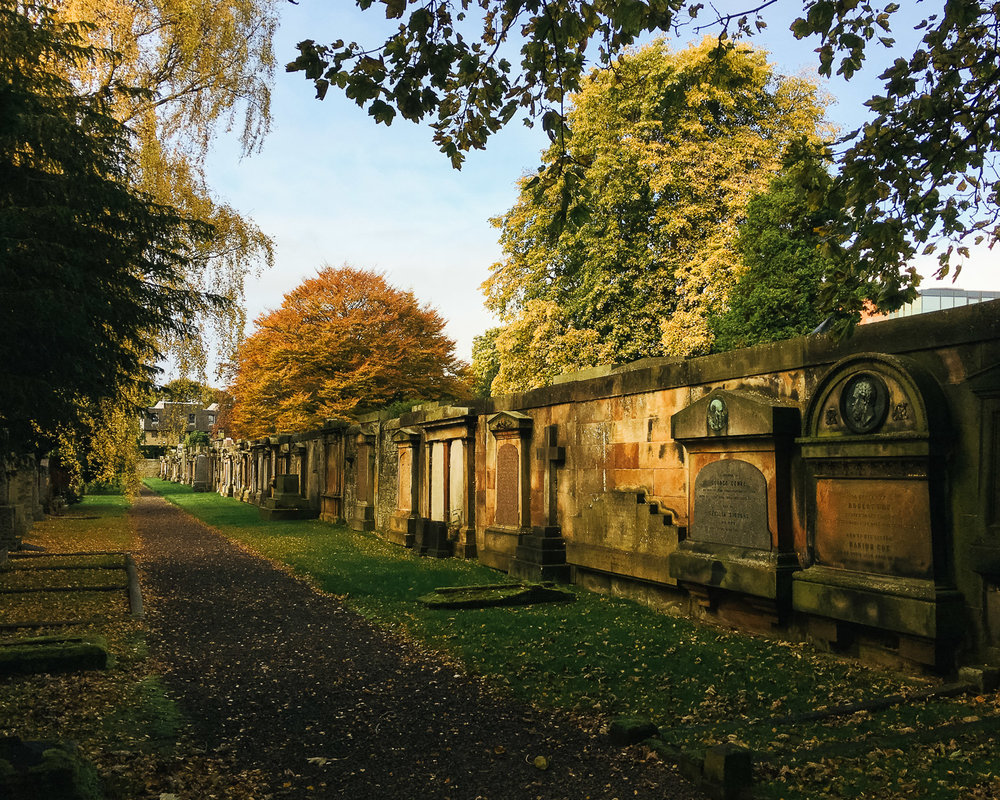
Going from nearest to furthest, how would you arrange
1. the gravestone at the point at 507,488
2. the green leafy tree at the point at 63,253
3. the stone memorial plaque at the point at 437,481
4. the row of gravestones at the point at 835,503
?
the row of gravestones at the point at 835,503 → the green leafy tree at the point at 63,253 → the gravestone at the point at 507,488 → the stone memorial plaque at the point at 437,481

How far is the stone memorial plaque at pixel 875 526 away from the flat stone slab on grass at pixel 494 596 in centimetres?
388

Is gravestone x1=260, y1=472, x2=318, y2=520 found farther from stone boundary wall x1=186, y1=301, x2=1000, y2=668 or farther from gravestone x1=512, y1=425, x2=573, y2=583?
gravestone x1=512, y1=425, x2=573, y2=583

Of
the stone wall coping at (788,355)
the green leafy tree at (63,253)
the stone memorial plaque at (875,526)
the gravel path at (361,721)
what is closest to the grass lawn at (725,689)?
the gravel path at (361,721)

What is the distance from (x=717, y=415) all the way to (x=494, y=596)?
12.1 ft

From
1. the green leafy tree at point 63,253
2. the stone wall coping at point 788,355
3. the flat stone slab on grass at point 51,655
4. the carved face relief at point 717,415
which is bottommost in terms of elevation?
the flat stone slab on grass at point 51,655

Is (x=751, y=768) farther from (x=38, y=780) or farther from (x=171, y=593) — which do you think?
(x=171, y=593)

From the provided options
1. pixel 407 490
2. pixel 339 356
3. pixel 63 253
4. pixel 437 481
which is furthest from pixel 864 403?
pixel 339 356

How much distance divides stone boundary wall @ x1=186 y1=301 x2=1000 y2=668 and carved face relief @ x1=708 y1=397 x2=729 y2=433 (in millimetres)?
17

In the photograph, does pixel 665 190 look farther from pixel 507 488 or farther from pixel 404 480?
pixel 507 488

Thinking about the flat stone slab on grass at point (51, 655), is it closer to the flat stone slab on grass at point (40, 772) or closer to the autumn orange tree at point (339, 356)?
the flat stone slab on grass at point (40, 772)

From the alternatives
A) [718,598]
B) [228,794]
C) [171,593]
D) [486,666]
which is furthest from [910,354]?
[171,593]

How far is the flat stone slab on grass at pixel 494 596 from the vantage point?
9.80 m

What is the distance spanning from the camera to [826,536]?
711cm

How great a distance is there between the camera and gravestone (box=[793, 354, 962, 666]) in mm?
6070
